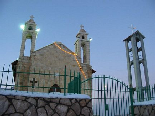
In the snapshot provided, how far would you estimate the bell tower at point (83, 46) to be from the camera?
1883cm

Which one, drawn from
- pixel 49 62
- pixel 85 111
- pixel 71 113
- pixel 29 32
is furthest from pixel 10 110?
pixel 29 32

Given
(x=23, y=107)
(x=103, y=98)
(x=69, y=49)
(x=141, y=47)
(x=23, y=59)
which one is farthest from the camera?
(x=141, y=47)

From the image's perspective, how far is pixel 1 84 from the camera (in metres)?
6.01

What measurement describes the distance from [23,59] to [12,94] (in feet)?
35.6

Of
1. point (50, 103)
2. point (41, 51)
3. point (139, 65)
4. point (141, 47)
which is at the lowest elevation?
point (50, 103)

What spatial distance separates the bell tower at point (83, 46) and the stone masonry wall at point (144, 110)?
10.0 metres

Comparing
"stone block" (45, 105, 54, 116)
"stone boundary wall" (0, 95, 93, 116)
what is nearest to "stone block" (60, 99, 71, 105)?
"stone boundary wall" (0, 95, 93, 116)

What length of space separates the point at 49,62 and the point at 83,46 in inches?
249

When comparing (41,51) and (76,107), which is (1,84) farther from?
(41,51)

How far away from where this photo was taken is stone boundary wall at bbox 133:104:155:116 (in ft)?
26.7

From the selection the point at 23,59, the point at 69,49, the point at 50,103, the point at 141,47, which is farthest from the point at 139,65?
the point at 50,103

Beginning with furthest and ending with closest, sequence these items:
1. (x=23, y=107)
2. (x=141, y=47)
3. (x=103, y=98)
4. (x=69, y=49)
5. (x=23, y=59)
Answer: (x=141, y=47)
(x=69, y=49)
(x=23, y=59)
(x=103, y=98)
(x=23, y=107)

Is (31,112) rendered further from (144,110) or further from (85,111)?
(144,110)

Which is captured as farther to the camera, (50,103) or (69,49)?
(69,49)
